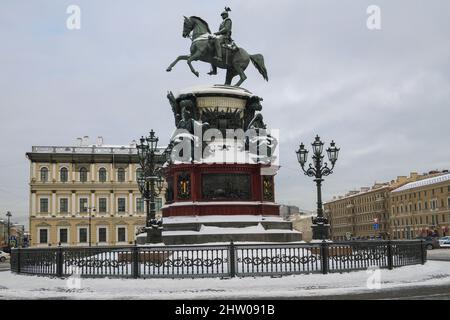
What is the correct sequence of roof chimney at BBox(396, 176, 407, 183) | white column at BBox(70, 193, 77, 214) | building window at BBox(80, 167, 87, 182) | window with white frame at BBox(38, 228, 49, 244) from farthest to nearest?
1. roof chimney at BBox(396, 176, 407, 183)
2. building window at BBox(80, 167, 87, 182)
3. white column at BBox(70, 193, 77, 214)
4. window with white frame at BBox(38, 228, 49, 244)

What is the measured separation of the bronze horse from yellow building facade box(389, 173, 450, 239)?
62256mm

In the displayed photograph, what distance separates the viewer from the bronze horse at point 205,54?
25562 mm

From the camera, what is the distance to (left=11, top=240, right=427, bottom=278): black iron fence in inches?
610

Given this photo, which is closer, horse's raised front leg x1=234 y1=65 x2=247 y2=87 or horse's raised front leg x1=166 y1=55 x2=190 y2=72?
horse's raised front leg x1=166 y1=55 x2=190 y2=72

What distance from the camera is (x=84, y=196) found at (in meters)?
82.0

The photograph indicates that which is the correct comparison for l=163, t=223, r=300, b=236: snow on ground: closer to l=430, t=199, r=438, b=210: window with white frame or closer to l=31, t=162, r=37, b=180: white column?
l=31, t=162, r=37, b=180: white column

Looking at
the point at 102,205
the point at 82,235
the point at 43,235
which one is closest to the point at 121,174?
the point at 102,205

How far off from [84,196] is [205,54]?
198ft

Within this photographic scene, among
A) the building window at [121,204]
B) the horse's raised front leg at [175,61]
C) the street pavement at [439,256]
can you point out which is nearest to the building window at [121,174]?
the building window at [121,204]

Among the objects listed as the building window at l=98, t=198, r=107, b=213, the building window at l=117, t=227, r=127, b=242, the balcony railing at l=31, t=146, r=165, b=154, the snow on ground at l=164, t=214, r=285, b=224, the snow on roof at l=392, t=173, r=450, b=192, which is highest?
the balcony railing at l=31, t=146, r=165, b=154

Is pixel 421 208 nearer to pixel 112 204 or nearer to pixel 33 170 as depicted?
pixel 112 204

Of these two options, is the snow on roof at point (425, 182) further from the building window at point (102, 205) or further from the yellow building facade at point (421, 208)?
the building window at point (102, 205)

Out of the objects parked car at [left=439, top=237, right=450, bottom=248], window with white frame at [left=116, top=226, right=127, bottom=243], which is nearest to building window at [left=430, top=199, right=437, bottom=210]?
parked car at [left=439, top=237, right=450, bottom=248]
